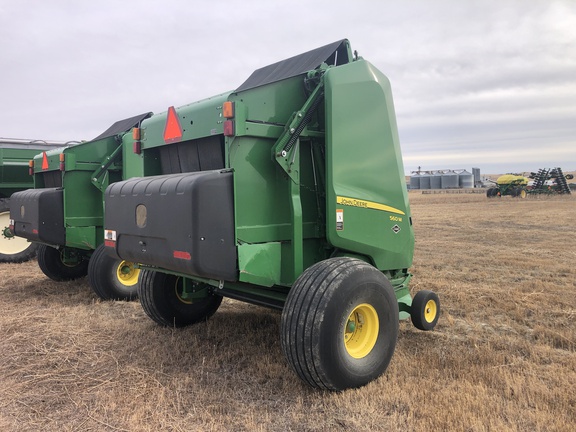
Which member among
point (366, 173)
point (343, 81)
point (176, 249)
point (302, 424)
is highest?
point (343, 81)

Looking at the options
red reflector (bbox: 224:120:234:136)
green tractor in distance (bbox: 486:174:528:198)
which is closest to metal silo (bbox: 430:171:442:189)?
green tractor in distance (bbox: 486:174:528:198)

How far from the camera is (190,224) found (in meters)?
2.90

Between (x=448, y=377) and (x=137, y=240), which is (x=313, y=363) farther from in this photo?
(x=137, y=240)

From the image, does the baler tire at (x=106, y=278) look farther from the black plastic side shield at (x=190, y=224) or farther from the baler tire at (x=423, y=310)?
the baler tire at (x=423, y=310)

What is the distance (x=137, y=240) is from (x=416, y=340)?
8.23ft

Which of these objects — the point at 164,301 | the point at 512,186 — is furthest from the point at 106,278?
the point at 512,186

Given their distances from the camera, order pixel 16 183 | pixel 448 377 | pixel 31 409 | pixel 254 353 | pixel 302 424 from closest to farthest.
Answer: pixel 302 424 < pixel 31 409 < pixel 448 377 < pixel 254 353 < pixel 16 183

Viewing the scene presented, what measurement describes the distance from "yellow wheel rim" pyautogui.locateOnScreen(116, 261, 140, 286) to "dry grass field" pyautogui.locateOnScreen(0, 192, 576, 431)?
0.38 metres

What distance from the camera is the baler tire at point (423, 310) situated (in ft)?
13.2

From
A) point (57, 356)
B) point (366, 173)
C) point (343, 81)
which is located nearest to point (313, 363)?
point (366, 173)

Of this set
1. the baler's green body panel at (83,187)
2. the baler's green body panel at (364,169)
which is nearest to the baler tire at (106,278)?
the baler's green body panel at (83,187)

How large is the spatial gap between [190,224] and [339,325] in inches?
44.1

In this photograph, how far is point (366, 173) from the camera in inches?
141

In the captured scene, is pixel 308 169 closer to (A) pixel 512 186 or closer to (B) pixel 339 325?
(B) pixel 339 325
